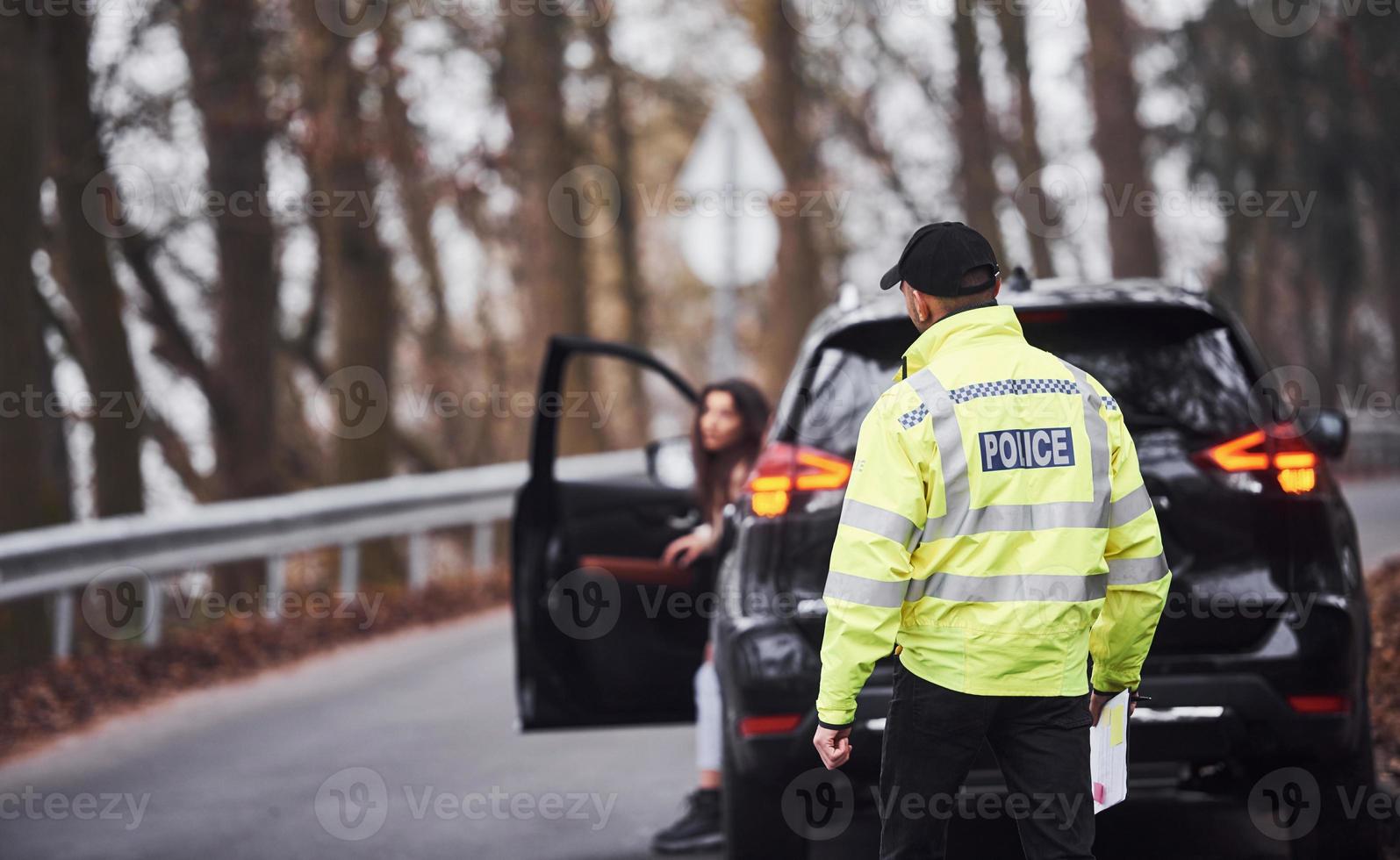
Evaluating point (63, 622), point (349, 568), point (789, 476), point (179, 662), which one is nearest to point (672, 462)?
point (789, 476)

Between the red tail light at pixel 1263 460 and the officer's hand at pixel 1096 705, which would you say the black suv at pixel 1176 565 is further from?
the officer's hand at pixel 1096 705

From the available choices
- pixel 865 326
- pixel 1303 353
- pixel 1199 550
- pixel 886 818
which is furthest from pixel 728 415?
pixel 1303 353

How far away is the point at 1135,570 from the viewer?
3.72m

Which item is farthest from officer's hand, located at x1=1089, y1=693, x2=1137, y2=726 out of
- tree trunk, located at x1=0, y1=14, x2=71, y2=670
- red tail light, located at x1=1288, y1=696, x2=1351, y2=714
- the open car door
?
tree trunk, located at x1=0, y1=14, x2=71, y2=670

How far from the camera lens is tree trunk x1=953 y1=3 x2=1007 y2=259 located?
2375 centimetres

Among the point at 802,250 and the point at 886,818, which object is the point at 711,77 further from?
the point at 886,818

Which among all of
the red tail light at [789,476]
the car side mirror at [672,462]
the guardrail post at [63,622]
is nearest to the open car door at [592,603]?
the car side mirror at [672,462]

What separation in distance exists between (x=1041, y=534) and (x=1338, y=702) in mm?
1655

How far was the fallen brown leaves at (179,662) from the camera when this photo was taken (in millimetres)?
9516

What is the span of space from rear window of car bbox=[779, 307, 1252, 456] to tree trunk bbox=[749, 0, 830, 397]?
13.7 meters

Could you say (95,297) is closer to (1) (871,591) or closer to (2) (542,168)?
(2) (542,168)

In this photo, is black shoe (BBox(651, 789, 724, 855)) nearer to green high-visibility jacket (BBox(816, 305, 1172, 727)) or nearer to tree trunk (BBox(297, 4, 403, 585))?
green high-visibility jacket (BBox(816, 305, 1172, 727))

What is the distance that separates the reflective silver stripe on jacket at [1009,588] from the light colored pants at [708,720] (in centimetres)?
256

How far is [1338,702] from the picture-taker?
15.4 feet
